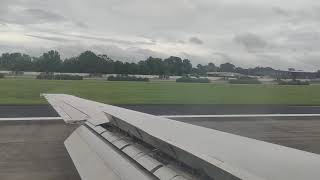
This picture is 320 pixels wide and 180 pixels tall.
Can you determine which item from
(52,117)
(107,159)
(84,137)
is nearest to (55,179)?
(84,137)

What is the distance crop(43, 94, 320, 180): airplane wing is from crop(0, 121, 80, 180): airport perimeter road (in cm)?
259

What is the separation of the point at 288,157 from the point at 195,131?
146 cm

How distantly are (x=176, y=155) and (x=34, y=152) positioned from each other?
711 centimetres

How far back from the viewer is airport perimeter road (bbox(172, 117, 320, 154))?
11962 millimetres

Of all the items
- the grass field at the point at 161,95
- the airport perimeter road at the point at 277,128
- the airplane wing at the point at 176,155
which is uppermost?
the airplane wing at the point at 176,155

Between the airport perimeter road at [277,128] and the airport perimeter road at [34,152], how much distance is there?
5.71 meters

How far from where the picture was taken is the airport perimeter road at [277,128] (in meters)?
12.0

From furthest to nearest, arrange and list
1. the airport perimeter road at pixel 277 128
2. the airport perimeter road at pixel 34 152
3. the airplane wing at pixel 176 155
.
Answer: the airport perimeter road at pixel 277 128
the airport perimeter road at pixel 34 152
the airplane wing at pixel 176 155

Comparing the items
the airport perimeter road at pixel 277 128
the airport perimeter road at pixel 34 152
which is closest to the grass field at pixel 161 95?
the airport perimeter road at pixel 277 128

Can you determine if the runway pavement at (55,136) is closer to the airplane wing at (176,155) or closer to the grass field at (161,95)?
the airplane wing at (176,155)

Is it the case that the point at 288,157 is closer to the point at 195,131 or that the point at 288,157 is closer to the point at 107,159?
the point at 195,131

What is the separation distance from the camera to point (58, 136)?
476 inches

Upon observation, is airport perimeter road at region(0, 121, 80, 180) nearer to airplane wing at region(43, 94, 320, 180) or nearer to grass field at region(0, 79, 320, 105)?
airplane wing at region(43, 94, 320, 180)

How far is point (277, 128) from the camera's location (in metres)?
15.1
